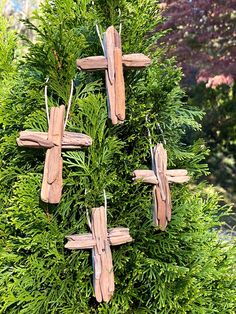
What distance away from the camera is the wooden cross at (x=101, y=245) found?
0.98 metres

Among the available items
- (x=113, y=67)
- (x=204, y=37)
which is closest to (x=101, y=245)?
(x=113, y=67)

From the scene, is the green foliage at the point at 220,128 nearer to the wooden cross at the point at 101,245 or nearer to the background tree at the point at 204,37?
the background tree at the point at 204,37

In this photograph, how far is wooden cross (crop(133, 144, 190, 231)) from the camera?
1040 millimetres

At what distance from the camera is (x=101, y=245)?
99 centimetres

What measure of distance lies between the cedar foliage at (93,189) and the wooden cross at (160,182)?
0.12ft

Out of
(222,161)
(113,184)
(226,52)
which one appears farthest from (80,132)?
(222,161)

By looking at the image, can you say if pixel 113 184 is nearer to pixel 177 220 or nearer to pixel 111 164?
pixel 111 164

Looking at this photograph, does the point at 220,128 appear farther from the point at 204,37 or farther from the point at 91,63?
the point at 91,63

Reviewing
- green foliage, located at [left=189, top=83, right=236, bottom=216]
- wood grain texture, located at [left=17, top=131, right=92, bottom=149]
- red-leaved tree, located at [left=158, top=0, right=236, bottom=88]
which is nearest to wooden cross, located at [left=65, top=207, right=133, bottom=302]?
wood grain texture, located at [left=17, top=131, right=92, bottom=149]

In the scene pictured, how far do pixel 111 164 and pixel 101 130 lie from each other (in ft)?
0.35

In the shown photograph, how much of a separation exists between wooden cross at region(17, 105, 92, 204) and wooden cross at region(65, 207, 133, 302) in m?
0.12

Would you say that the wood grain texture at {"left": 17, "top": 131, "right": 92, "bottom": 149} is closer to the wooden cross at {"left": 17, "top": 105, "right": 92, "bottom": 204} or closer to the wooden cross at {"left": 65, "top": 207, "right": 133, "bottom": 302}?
the wooden cross at {"left": 17, "top": 105, "right": 92, "bottom": 204}

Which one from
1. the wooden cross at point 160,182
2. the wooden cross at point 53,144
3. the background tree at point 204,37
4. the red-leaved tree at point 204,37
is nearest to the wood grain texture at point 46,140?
the wooden cross at point 53,144

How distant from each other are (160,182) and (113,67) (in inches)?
13.4
